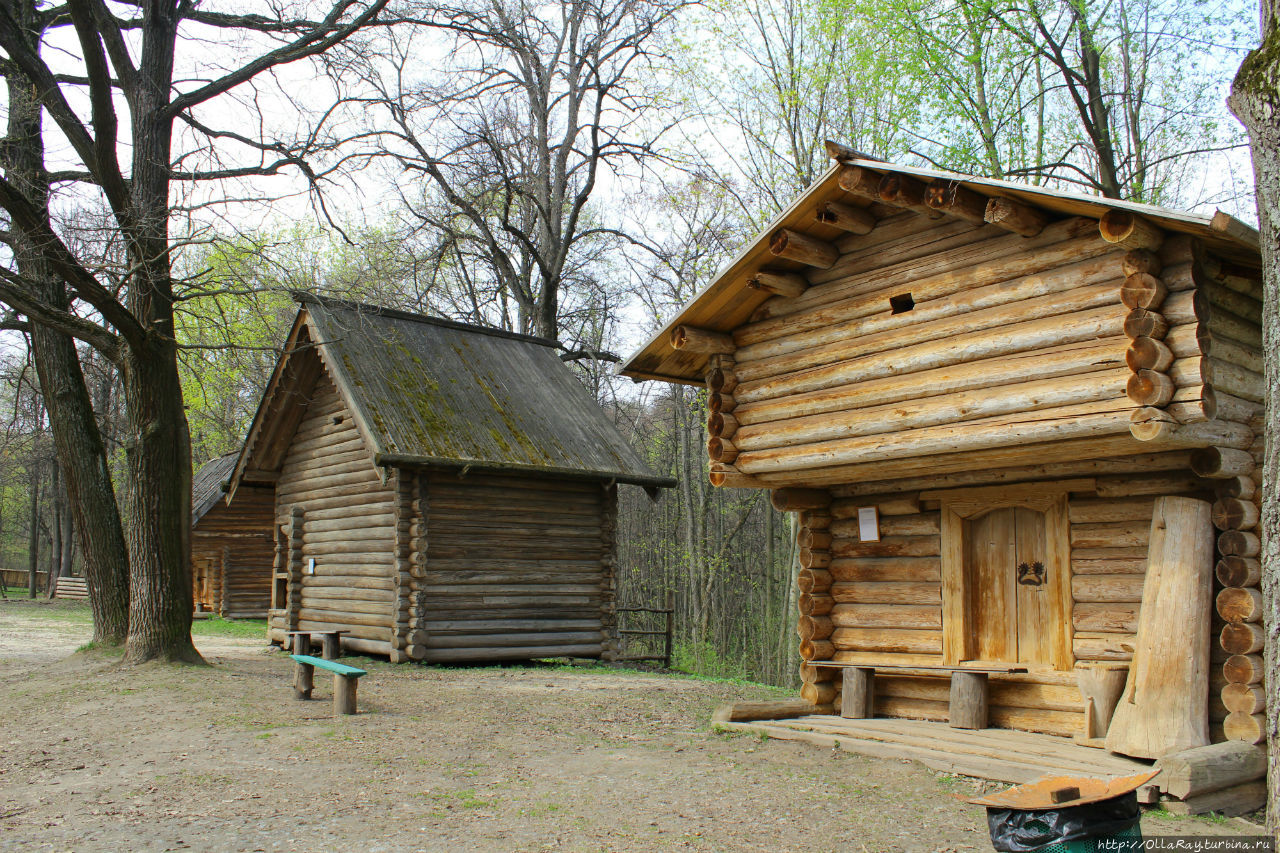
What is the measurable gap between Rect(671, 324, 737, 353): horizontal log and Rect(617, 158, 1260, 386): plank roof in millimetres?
90

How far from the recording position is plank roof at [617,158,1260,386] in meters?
6.55

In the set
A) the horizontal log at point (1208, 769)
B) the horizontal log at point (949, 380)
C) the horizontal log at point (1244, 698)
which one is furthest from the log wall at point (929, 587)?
the horizontal log at point (949, 380)

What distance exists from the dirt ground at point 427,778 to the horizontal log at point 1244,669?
3.90 feet

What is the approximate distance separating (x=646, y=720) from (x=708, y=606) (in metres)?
18.0

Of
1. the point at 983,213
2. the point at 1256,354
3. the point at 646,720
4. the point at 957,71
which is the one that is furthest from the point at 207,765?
the point at 957,71

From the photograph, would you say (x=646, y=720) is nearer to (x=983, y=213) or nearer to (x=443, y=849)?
(x=443, y=849)

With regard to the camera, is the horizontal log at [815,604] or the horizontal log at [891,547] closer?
the horizontal log at [891,547]

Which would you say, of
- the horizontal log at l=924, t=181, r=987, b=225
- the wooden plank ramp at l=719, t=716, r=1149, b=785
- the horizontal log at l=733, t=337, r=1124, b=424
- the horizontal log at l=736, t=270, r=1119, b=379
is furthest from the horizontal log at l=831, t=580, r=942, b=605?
the horizontal log at l=924, t=181, r=987, b=225

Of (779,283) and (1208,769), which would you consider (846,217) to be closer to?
(779,283)

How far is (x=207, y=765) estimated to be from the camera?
26.5 ft

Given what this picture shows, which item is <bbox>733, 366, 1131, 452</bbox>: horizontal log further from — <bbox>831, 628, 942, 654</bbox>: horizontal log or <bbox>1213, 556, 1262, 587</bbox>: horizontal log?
<bbox>831, 628, 942, 654</bbox>: horizontal log

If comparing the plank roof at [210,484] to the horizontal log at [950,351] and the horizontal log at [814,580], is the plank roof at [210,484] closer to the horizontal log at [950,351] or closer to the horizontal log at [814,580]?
the horizontal log at [814,580]

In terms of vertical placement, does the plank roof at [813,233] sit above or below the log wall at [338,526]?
above

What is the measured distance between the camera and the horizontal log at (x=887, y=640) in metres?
9.76
